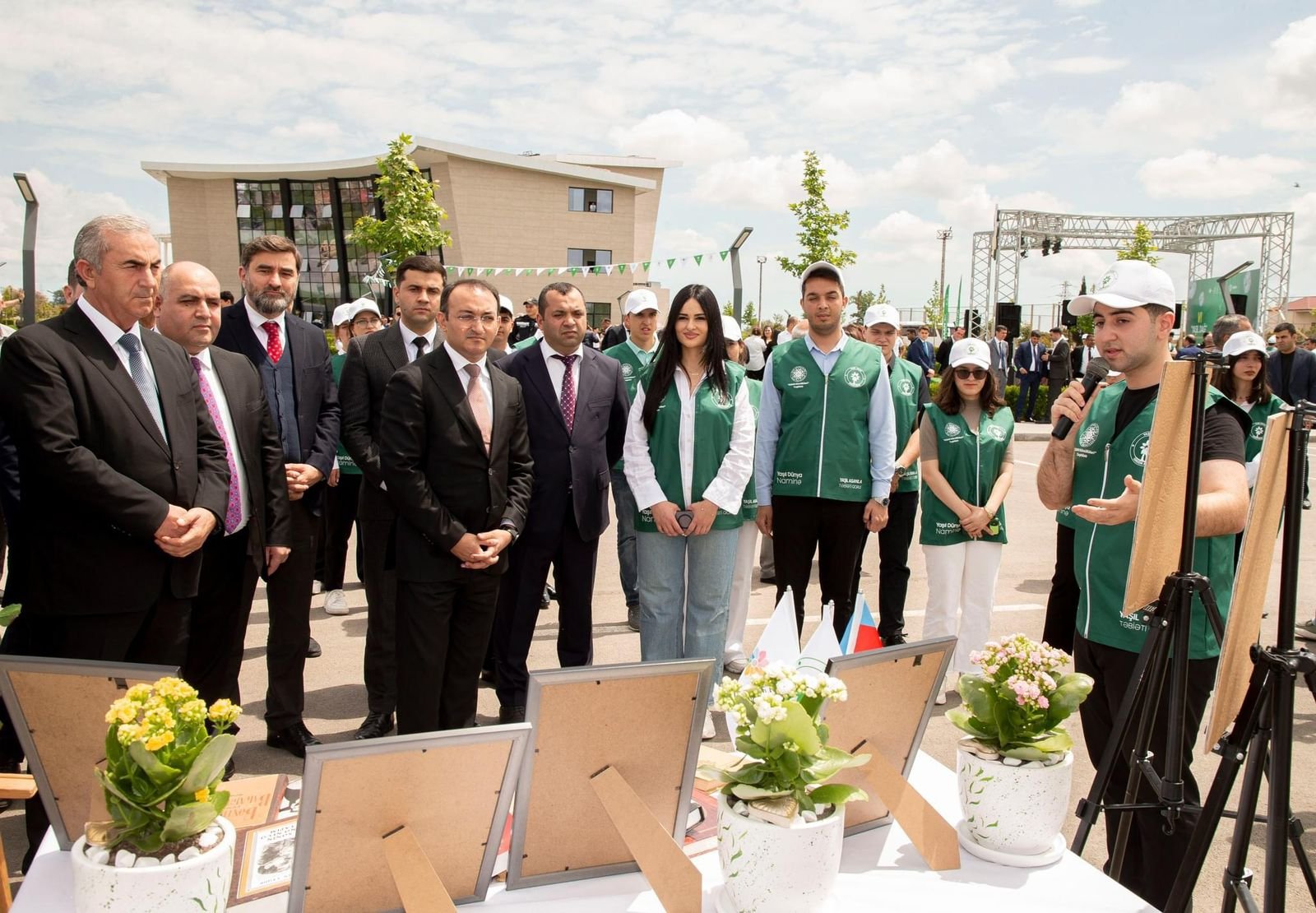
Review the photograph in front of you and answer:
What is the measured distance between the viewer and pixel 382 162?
80.0 feet

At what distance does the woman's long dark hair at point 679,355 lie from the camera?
3.92 m

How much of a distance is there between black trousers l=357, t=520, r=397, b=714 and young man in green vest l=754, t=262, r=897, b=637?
1.82m

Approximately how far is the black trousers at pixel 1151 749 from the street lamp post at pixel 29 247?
12960mm

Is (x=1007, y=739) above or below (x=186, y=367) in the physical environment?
below

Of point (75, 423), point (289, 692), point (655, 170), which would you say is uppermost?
point (655, 170)

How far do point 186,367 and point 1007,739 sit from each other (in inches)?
109

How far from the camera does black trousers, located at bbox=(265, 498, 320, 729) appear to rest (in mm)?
3809

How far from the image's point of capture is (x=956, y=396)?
4617 mm

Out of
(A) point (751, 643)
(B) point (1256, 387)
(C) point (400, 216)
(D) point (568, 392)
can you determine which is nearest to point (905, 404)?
(A) point (751, 643)

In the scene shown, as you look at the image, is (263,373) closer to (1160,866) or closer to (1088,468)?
(1088,468)

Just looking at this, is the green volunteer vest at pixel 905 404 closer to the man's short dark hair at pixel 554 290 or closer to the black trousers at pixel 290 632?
the man's short dark hair at pixel 554 290

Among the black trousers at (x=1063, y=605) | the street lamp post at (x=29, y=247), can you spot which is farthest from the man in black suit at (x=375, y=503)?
the street lamp post at (x=29, y=247)

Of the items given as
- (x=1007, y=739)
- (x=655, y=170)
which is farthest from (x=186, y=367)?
(x=655, y=170)

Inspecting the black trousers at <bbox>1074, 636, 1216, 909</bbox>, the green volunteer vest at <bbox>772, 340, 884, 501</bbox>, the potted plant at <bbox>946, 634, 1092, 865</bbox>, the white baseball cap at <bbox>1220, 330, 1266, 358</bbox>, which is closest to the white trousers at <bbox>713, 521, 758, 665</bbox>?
the green volunteer vest at <bbox>772, 340, 884, 501</bbox>
